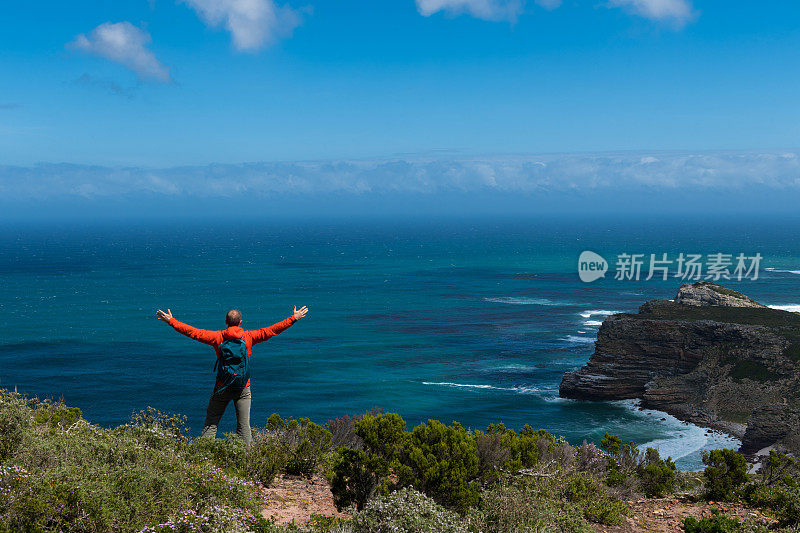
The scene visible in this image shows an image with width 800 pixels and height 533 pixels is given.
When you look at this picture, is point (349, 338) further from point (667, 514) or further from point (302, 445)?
point (667, 514)

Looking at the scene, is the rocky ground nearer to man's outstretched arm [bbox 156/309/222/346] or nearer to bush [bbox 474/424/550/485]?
bush [bbox 474/424/550/485]

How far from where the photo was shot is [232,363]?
8.60 metres

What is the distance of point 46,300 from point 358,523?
346 ft

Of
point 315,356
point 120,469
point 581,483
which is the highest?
point 120,469

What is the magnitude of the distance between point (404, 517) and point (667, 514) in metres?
5.26

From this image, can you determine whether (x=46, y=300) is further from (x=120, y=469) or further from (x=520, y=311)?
(x=120, y=469)

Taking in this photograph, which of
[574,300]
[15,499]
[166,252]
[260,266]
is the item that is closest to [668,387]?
[574,300]

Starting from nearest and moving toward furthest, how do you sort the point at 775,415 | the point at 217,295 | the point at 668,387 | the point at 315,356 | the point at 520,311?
the point at 775,415 < the point at 668,387 < the point at 315,356 < the point at 520,311 < the point at 217,295

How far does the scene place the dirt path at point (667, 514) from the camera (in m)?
9.39

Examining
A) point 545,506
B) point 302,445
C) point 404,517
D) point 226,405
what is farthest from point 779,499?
point 226,405

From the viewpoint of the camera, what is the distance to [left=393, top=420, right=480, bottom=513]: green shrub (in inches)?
335

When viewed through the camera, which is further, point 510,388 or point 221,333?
point 510,388

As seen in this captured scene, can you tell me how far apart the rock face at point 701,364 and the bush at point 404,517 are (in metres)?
44.9

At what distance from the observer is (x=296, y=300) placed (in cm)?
10112
